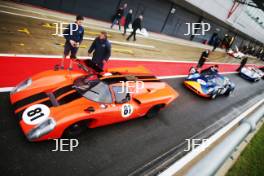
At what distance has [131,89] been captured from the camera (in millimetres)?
7422

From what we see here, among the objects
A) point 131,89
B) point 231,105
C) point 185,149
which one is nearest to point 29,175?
point 131,89

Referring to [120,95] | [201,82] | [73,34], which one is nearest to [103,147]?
[120,95]

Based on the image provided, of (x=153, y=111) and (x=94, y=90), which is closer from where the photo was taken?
(x=94, y=90)

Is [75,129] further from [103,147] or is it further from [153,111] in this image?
[153,111]

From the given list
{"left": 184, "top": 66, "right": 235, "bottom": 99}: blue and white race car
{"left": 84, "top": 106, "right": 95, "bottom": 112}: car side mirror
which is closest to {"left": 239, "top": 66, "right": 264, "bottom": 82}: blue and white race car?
{"left": 184, "top": 66, "right": 235, "bottom": 99}: blue and white race car

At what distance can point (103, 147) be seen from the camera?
249 inches

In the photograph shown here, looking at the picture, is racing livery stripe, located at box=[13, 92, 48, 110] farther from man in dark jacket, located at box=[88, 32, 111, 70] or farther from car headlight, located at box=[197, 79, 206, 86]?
car headlight, located at box=[197, 79, 206, 86]

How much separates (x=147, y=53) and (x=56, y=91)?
34.9 ft

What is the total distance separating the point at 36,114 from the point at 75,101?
943 millimetres

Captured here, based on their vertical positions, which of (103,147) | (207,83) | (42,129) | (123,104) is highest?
(207,83)

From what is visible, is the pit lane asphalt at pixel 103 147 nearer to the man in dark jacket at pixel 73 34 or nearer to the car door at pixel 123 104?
the car door at pixel 123 104

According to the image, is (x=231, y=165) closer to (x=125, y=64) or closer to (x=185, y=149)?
(x=185, y=149)

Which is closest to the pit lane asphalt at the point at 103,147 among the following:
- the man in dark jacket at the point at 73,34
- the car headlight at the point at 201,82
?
the car headlight at the point at 201,82

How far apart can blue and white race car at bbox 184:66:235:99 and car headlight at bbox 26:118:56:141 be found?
8.04m
